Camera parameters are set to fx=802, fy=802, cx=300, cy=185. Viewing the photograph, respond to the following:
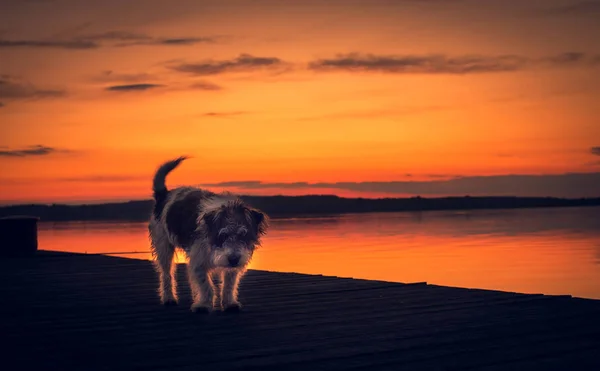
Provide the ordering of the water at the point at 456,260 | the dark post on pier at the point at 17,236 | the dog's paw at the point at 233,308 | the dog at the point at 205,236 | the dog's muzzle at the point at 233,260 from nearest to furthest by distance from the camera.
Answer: the dog's muzzle at the point at 233,260
the dog at the point at 205,236
the dog's paw at the point at 233,308
the dark post on pier at the point at 17,236
the water at the point at 456,260

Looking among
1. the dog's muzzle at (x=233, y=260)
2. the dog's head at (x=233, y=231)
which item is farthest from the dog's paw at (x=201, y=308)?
the dog's muzzle at (x=233, y=260)

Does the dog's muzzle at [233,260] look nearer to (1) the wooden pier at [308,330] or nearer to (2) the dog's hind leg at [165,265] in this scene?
(1) the wooden pier at [308,330]

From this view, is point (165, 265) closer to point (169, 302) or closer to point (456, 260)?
point (169, 302)

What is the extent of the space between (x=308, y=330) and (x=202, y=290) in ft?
5.92

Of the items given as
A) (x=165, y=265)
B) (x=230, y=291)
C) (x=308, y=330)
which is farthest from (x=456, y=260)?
(x=308, y=330)

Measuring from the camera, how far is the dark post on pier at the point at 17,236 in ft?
57.9

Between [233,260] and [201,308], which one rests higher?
[233,260]

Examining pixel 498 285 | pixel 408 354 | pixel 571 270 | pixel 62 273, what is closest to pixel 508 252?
pixel 571 270

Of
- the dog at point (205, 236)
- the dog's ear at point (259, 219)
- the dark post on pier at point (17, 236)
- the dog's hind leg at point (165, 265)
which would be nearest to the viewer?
the dog at point (205, 236)

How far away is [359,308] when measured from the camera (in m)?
8.30

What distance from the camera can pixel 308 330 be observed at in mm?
6895

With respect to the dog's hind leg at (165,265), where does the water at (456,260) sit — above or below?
below

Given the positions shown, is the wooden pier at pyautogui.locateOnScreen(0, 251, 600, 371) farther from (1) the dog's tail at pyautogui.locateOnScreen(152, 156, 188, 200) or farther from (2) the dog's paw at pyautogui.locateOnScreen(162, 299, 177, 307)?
(1) the dog's tail at pyautogui.locateOnScreen(152, 156, 188, 200)

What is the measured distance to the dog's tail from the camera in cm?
946
